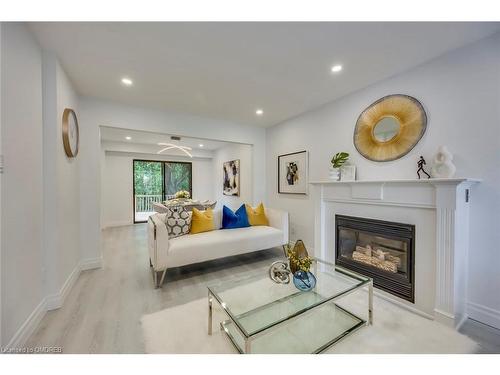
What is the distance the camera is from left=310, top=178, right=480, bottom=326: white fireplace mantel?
1642 millimetres

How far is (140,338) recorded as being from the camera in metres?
1.49

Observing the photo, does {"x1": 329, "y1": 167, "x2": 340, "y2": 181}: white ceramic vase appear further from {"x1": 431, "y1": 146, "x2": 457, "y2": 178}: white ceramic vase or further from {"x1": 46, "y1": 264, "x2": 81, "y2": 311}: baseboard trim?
{"x1": 46, "y1": 264, "x2": 81, "y2": 311}: baseboard trim

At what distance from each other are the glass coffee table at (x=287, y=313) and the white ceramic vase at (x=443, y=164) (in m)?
1.21

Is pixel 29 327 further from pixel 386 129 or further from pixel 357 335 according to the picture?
pixel 386 129

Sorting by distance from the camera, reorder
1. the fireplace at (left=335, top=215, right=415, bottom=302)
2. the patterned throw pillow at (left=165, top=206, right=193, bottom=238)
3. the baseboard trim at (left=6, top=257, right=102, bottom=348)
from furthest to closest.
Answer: the patterned throw pillow at (left=165, top=206, right=193, bottom=238) → the fireplace at (left=335, top=215, right=415, bottom=302) → the baseboard trim at (left=6, top=257, right=102, bottom=348)

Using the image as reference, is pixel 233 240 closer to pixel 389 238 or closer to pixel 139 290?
pixel 139 290

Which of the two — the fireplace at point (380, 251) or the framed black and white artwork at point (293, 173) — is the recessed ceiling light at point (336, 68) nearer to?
the framed black and white artwork at point (293, 173)

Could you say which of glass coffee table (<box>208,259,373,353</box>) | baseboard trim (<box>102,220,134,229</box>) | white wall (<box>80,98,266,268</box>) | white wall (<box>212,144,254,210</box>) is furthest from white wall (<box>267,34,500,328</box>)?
baseboard trim (<box>102,220,134,229</box>)

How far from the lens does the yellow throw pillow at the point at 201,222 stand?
9.41 feet

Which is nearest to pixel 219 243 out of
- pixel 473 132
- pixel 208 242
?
pixel 208 242

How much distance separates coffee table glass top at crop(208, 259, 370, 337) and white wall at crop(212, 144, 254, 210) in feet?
8.61

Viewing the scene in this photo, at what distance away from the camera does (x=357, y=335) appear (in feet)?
4.98

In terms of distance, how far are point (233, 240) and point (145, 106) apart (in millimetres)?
2535
